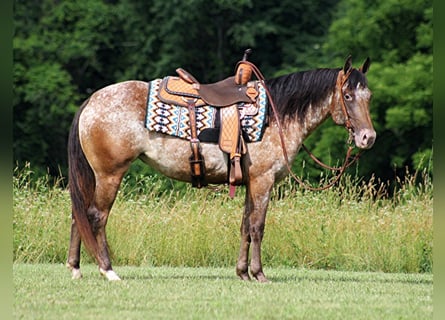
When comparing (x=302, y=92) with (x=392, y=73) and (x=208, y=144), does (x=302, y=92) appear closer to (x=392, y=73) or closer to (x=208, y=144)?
(x=208, y=144)

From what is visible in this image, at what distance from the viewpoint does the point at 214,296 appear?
23.3ft

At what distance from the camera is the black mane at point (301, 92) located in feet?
28.1

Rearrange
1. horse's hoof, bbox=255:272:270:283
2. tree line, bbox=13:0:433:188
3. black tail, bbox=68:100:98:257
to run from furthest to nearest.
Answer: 1. tree line, bbox=13:0:433:188
2. horse's hoof, bbox=255:272:270:283
3. black tail, bbox=68:100:98:257

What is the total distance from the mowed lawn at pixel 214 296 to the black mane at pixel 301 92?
5.33ft

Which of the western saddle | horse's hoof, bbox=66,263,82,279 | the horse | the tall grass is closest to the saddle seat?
the western saddle

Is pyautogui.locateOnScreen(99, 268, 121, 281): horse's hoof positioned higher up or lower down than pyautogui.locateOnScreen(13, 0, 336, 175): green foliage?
higher up

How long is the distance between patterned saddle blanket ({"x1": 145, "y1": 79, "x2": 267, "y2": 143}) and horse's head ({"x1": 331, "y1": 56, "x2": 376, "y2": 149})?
2.44 ft

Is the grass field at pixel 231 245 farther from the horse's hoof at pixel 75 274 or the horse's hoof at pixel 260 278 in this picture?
the horse's hoof at pixel 260 278

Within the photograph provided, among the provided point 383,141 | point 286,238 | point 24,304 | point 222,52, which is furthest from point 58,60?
point 24,304

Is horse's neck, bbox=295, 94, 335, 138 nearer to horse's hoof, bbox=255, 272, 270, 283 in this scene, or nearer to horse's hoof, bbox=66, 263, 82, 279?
horse's hoof, bbox=255, 272, 270, 283

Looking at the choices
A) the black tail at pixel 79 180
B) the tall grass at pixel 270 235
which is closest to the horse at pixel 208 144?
the black tail at pixel 79 180

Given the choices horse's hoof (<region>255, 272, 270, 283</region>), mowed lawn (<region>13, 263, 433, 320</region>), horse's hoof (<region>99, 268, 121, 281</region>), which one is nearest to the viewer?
mowed lawn (<region>13, 263, 433, 320</region>)

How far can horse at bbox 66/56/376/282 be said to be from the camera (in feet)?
27.1

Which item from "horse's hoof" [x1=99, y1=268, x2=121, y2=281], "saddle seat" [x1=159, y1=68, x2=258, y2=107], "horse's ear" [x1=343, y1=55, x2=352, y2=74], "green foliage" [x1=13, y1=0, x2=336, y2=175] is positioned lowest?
"green foliage" [x1=13, y1=0, x2=336, y2=175]
